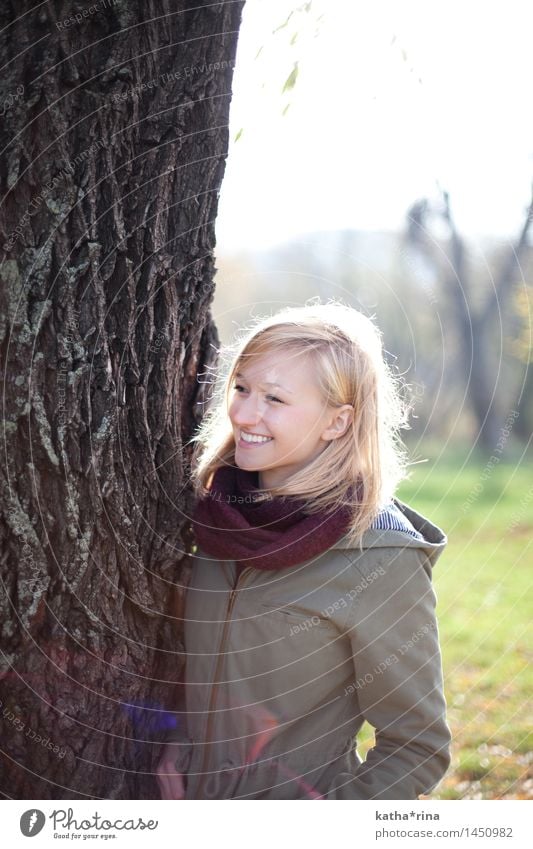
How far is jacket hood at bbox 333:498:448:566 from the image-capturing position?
75.1 inches

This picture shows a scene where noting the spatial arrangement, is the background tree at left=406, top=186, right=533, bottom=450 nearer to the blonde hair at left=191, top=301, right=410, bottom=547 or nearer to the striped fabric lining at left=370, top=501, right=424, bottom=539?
the blonde hair at left=191, top=301, right=410, bottom=547

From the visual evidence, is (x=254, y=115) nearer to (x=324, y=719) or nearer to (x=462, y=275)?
(x=324, y=719)

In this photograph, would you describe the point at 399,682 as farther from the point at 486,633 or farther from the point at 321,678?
the point at 486,633

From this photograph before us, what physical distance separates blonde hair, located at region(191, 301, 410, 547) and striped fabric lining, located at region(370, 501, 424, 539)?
0.06ft

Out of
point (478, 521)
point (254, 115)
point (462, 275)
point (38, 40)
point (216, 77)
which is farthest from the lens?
point (462, 275)

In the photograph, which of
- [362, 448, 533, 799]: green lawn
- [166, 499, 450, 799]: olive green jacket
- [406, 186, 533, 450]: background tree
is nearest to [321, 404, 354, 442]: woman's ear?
[166, 499, 450, 799]: olive green jacket

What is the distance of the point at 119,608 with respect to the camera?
6.23 ft
